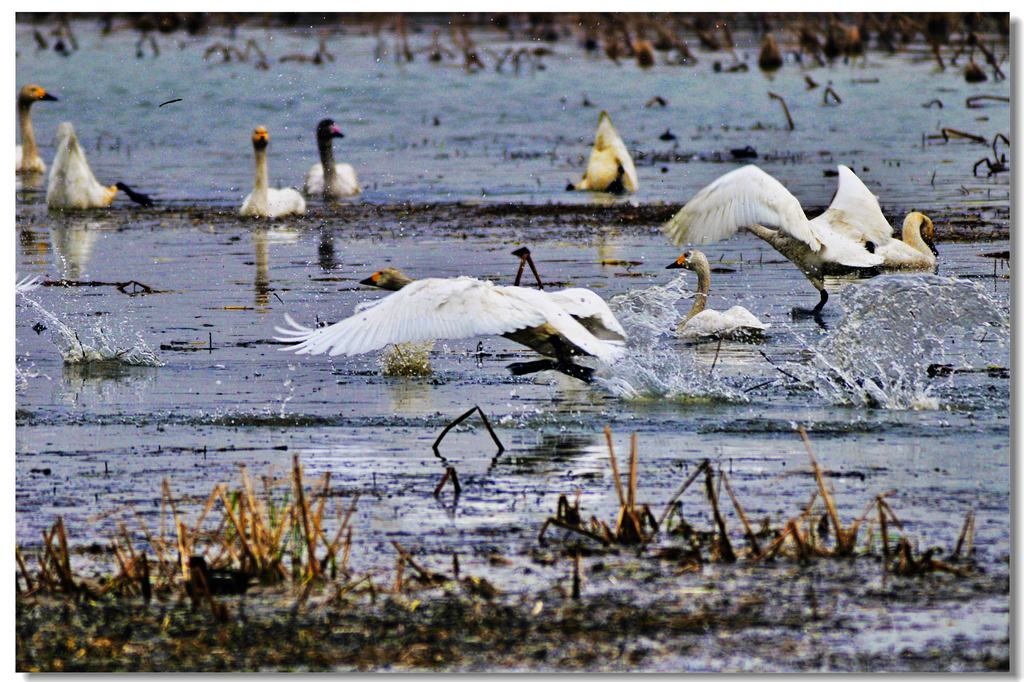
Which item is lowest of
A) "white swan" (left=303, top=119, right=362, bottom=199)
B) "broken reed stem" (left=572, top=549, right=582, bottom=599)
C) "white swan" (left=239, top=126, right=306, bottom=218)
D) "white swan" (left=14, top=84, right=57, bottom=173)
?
"broken reed stem" (left=572, top=549, right=582, bottom=599)

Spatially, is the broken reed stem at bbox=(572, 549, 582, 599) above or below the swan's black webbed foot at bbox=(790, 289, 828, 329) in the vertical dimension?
below

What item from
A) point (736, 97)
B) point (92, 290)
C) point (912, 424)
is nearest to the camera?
point (912, 424)

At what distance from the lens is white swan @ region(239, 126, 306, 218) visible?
14453 mm

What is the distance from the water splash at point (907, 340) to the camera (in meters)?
7.68

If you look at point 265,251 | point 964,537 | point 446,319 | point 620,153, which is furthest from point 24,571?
point 620,153

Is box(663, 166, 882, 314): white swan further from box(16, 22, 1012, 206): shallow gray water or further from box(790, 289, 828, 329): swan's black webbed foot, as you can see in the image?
box(16, 22, 1012, 206): shallow gray water

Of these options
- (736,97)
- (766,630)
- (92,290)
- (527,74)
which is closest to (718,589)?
(766,630)

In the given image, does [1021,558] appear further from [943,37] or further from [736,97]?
[736,97]

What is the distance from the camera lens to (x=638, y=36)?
1928 cm

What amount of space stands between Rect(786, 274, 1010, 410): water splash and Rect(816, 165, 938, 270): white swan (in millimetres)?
1553

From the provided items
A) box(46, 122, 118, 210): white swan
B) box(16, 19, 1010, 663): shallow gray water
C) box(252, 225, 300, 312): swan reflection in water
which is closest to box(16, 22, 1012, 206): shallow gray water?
box(16, 19, 1010, 663): shallow gray water

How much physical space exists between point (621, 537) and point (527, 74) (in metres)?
18.4

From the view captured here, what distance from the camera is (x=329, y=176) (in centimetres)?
1598

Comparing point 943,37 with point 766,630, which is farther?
point 943,37
